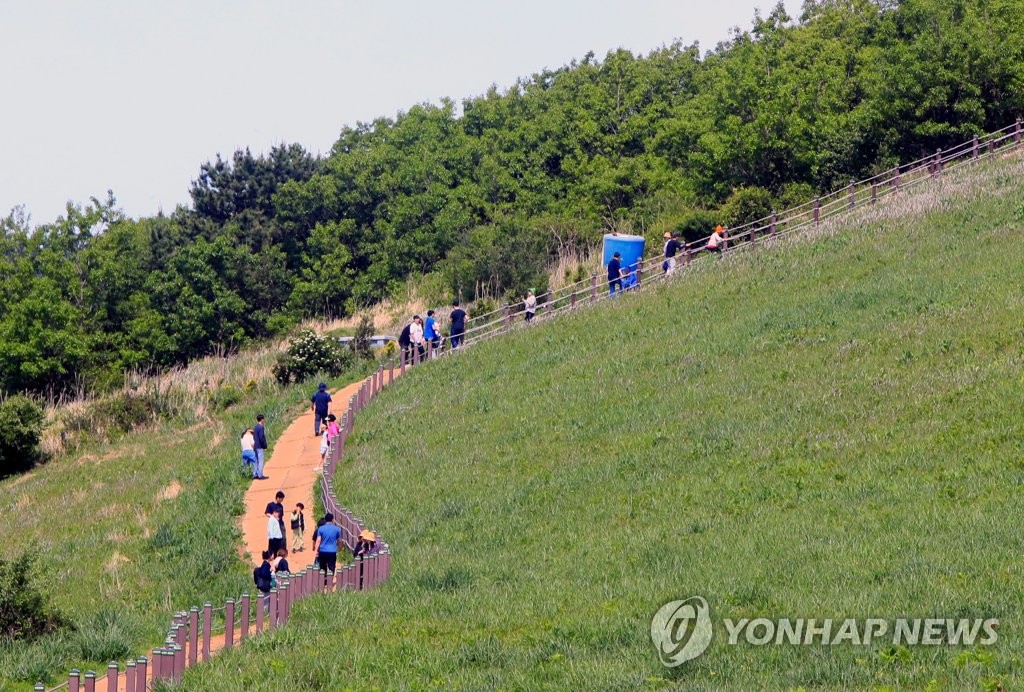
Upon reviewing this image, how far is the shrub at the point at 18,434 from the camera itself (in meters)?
36.9

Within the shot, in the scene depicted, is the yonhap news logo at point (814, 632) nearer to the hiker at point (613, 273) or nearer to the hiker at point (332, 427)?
the hiker at point (332, 427)

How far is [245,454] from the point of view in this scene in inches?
1137

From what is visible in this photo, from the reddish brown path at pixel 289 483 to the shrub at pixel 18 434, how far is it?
756cm

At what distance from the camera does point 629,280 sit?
41.2 m

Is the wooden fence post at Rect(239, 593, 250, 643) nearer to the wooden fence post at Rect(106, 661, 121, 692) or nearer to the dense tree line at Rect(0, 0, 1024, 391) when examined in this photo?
the wooden fence post at Rect(106, 661, 121, 692)

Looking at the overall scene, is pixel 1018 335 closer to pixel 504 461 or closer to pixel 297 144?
pixel 504 461

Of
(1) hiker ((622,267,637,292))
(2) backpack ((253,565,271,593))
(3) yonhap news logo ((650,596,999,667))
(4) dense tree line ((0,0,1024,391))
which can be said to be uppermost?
(4) dense tree line ((0,0,1024,391))

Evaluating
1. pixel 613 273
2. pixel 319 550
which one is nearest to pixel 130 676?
pixel 319 550

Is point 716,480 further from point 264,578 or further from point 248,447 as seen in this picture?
point 248,447

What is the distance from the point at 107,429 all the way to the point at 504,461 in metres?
17.8

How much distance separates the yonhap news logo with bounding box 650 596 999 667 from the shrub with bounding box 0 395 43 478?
87.1 feet

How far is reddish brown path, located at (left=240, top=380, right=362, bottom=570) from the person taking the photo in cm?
2425

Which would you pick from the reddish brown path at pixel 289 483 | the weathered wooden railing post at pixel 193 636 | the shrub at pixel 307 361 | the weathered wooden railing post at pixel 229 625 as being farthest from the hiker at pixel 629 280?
the weathered wooden railing post at pixel 193 636

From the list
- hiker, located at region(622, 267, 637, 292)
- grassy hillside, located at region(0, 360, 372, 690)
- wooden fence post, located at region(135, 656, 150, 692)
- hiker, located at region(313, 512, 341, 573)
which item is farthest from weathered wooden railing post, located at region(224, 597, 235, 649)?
hiker, located at region(622, 267, 637, 292)
